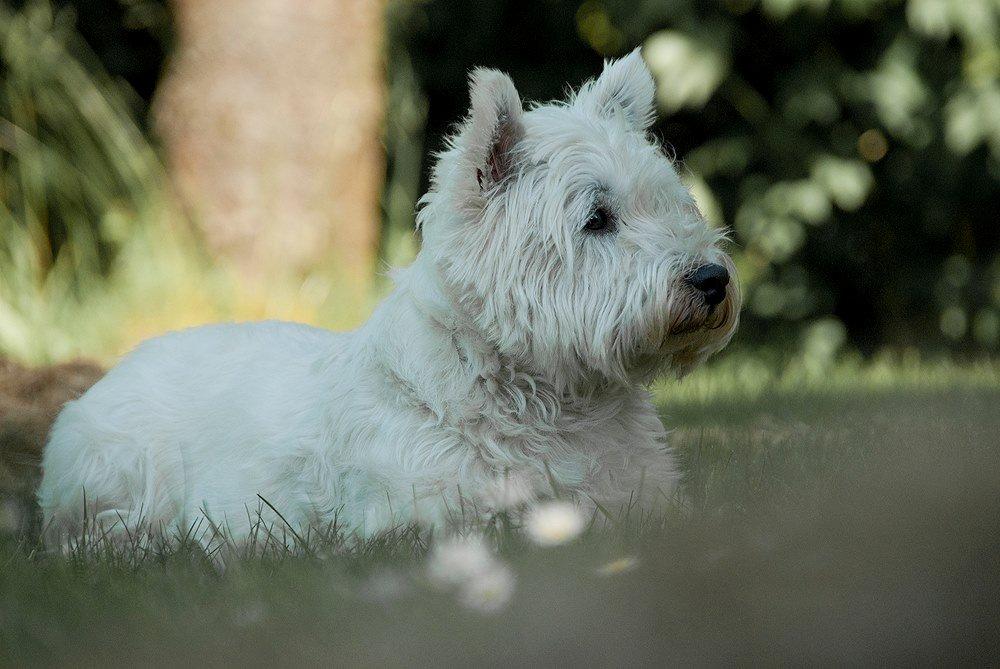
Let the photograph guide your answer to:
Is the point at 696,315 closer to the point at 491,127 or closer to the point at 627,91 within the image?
the point at 491,127

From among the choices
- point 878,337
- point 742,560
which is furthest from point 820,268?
point 742,560

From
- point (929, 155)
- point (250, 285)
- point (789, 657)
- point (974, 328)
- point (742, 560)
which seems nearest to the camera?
point (789, 657)

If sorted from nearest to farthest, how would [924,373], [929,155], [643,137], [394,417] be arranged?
[394,417]
[643,137]
[924,373]
[929,155]

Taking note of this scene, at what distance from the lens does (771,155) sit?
25.3 ft

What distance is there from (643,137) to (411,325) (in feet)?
2.91

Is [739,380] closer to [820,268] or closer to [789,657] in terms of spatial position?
[820,268]

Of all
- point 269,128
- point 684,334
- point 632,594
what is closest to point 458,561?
point 632,594

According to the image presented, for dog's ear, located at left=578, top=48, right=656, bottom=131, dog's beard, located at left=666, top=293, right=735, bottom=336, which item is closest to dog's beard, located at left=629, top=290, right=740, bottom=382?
dog's beard, located at left=666, top=293, right=735, bottom=336

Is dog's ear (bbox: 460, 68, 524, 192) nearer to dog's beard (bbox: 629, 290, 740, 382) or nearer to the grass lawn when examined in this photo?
dog's beard (bbox: 629, 290, 740, 382)

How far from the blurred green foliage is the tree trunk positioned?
12.4 inches

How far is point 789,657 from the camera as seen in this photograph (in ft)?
6.13

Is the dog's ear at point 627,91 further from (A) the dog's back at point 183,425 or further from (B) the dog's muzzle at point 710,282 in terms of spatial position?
(A) the dog's back at point 183,425

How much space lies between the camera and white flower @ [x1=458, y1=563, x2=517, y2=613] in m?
2.27

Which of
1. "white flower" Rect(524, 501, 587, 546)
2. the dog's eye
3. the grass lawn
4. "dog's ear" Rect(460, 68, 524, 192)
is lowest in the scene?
the grass lawn
